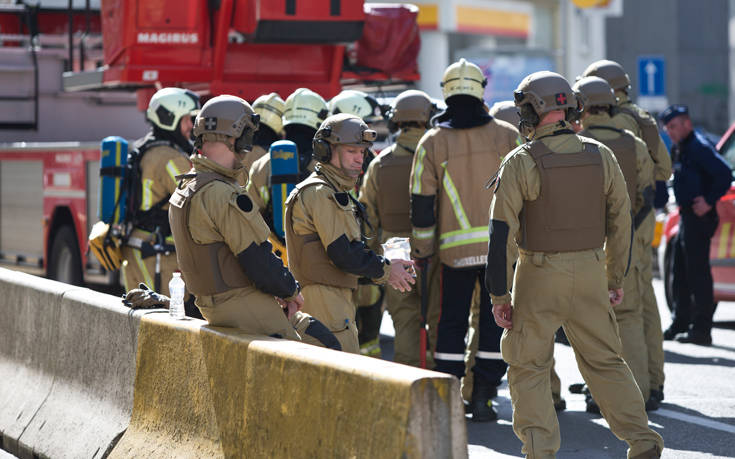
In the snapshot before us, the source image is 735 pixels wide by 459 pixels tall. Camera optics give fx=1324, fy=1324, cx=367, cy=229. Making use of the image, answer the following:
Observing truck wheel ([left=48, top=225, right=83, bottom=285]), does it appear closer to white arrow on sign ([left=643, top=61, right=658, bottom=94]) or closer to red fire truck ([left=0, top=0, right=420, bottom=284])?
red fire truck ([left=0, top=0, right=420, bottom=284])

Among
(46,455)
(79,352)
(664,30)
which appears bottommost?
(46,455)

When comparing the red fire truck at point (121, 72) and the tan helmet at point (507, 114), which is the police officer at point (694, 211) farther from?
the red fire truck at point (121, 72)

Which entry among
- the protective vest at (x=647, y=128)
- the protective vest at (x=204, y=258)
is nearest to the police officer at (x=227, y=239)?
the protective vest at (x=204, y=258)

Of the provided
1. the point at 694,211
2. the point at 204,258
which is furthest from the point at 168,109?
the point at 694,211

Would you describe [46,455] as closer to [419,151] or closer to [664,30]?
[419,151]

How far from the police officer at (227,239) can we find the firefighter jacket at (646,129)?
3.49 metres

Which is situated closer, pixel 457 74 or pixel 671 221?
pixel 457 74

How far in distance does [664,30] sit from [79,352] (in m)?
50.5

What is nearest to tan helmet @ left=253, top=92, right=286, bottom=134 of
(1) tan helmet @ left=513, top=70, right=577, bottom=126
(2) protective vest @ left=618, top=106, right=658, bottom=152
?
(2) protective vest @ left=618, top=106, right=658, bottom=152

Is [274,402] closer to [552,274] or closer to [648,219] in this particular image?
[552,274]

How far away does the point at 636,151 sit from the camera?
26.5 feet

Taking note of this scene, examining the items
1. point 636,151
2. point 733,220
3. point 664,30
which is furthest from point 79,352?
point 664,30

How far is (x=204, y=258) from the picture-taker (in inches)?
218

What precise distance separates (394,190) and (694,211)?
3.40 m
